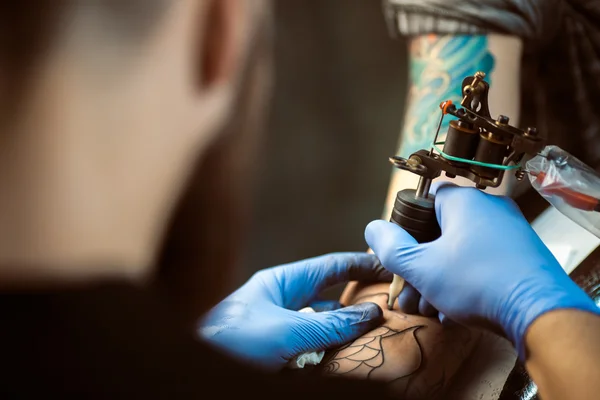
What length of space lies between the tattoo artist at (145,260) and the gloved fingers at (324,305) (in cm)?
1

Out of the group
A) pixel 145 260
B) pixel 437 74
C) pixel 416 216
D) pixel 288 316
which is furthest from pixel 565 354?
pixel 437 74

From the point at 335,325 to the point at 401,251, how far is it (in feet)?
0.53

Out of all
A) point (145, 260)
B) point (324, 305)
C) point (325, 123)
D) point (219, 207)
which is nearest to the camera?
point (145, 260)

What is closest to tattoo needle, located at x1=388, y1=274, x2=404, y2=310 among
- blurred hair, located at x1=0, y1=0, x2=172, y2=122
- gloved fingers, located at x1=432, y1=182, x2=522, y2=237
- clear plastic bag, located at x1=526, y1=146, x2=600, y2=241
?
gloved fingers, located at x1=432, y1=182, x2=522, y2=237

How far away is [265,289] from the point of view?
2.72ft

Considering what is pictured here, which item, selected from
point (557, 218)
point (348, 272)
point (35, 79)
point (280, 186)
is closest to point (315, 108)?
point (280, 186)

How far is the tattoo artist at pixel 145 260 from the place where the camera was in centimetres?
45

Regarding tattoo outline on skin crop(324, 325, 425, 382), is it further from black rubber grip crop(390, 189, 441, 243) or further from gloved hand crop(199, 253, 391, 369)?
black rubber grip crop(390, 189, 441, 243)

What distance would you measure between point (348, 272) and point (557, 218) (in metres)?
0.34

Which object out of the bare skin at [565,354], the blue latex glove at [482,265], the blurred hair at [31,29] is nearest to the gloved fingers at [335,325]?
the blue latex glove at [482,265]

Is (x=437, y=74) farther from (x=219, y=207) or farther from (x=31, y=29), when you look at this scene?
(x=31, y=29)

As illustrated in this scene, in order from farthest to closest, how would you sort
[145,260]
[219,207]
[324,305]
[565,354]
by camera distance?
[219,207], [324,305], [145,260], [565,354]

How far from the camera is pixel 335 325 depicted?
30.6 inches

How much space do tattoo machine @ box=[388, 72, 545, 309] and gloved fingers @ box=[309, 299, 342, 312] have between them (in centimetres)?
21
